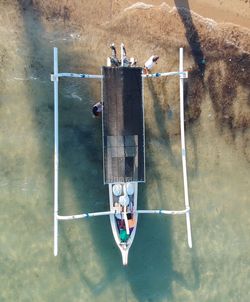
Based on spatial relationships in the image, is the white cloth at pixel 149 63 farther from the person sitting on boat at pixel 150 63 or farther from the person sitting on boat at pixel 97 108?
the person sitting on boat at pixel 97 108

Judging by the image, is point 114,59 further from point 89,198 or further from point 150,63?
point 89,198

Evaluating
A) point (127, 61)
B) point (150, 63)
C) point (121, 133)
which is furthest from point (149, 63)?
point (121, 133)

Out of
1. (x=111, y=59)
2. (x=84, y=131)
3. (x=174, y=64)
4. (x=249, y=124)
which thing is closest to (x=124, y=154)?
(x=84, y=131)

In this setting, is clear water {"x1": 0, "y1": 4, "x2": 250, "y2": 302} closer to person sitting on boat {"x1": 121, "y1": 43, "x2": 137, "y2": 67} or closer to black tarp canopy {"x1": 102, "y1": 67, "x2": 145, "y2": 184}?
person sitting on boat {"x1": 121, "y1": 43, "x2": 137, "y2": 67}

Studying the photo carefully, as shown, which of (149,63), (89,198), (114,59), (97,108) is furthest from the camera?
(89,198)

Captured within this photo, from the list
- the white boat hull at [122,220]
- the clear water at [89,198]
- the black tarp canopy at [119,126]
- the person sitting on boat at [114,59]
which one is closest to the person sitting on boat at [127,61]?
the person sitting on boat at [114,59]

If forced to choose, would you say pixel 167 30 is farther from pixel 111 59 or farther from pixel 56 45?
pixel 56 45
